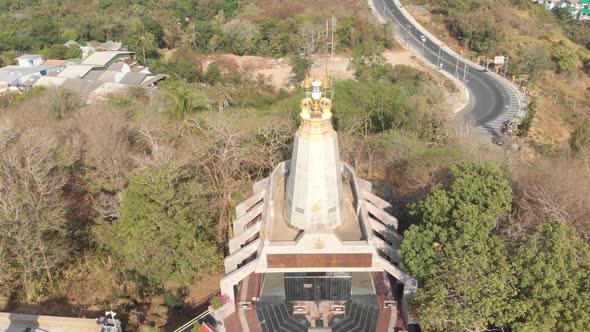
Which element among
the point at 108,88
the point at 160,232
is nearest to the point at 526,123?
the point at 160,232

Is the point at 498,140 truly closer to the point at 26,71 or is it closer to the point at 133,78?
the point at 133,78

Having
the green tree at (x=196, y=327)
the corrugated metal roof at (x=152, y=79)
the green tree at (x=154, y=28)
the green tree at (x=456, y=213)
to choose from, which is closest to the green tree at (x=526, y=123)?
the green tree at (x=456, y=213)

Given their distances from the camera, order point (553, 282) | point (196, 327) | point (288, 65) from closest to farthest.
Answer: point (553, 282) < point (196, 327) < point (288, 65)

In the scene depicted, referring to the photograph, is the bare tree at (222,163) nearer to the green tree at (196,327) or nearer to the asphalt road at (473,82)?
the green tree at (196,327)

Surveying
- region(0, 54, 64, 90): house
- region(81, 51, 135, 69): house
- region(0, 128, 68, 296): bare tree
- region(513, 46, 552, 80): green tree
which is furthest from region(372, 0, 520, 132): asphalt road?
region(0, 54, 64, 90): house

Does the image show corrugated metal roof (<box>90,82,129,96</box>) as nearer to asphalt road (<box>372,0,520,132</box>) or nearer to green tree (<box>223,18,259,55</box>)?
green tree (<box>223,18,259,55</box>)
